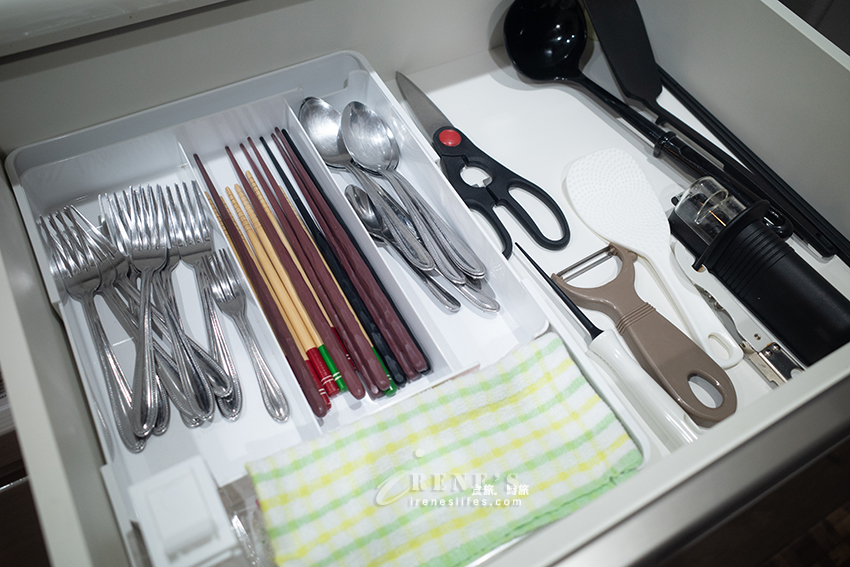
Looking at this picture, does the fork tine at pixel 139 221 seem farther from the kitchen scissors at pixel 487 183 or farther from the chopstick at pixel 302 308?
the kitchen scissors at pixel 487 183

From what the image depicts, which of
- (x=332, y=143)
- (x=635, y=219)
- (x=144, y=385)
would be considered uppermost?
(x=332, y=143)

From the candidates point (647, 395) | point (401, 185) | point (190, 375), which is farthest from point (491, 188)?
point (190, 375)

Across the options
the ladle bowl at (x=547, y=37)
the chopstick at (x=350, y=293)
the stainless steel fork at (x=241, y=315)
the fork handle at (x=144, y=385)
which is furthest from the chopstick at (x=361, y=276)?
the ladle bowl at (x=547, y=37)

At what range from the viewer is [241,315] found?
2.00 feet

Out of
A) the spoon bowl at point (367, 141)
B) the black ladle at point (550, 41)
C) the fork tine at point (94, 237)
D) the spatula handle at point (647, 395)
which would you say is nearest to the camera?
the spatula handle at point (647, 395)

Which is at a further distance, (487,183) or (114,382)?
(487,183)

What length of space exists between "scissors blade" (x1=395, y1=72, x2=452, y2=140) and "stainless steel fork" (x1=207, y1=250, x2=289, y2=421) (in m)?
0.35

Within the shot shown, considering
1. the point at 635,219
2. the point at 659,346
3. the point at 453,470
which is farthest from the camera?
the point at 635,219

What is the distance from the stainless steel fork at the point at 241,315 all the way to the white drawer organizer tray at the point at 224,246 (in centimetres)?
1

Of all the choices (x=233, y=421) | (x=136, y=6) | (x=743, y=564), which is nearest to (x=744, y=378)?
(x=743, y=564)

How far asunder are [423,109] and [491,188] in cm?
18

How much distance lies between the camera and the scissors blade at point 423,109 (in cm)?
79

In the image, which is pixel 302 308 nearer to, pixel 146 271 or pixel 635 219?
pixel 146 271

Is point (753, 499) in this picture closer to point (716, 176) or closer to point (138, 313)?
point (716, 176)
